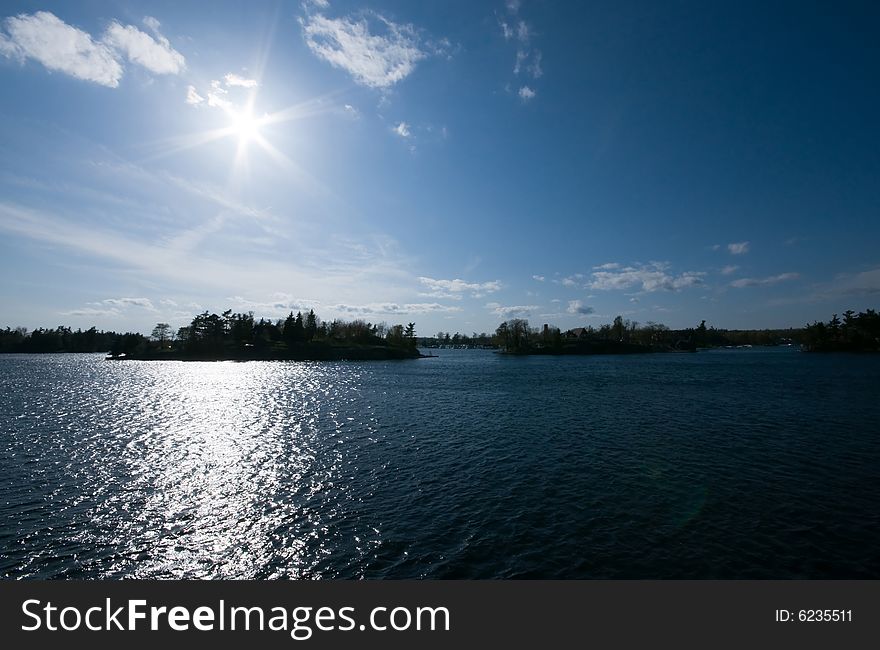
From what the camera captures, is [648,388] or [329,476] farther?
[648,388]

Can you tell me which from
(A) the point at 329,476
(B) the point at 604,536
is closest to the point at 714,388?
(B) the point at 604,536

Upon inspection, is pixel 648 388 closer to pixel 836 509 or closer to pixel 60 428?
pixel 836 509

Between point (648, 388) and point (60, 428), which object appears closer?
point (60, 428)

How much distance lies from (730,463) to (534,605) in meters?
26.2

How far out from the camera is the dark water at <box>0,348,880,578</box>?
17.3m

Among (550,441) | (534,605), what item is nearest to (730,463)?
(550,441)

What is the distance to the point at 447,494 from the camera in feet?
83.0

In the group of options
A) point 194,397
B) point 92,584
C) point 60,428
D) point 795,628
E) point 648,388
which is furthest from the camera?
point 648,388

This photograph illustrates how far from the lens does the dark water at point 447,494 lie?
56.9 feet

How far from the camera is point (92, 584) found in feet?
51.7

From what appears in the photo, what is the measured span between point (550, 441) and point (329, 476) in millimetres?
22251

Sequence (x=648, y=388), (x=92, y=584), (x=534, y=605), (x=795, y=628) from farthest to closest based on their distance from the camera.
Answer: (x=648, y=388) → (x=92, y=584) → (x=534, y=605) → (x=795, y=628)

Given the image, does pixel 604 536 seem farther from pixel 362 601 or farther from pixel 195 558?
pixel 195 558

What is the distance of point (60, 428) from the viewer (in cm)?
4491
